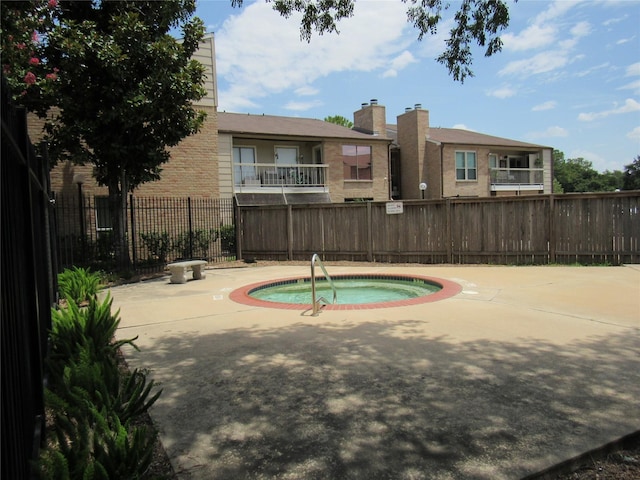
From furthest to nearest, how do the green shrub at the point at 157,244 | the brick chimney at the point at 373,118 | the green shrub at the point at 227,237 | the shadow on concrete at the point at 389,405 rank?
the brick chimney at the point at 373,118
the green shrub at the point at 227,237
the green shrub at the point at 157,244
the shadow on concrete at the point at 389,405

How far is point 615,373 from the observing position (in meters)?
4.19

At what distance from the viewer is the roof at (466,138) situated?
30500 mm

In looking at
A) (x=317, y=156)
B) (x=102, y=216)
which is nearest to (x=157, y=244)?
(x=102, y=216)

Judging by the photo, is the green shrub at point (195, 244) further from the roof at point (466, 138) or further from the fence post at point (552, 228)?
the roof at point (466, 138)

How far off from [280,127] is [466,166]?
43.3 feet

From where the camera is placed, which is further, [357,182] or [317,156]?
[357,182]

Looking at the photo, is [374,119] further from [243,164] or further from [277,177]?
[243,164]

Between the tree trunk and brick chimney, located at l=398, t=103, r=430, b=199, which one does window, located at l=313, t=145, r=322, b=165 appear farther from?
the tree trunk

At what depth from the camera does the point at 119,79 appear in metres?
11.3

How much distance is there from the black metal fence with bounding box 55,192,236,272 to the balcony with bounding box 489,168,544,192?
67.9 ft

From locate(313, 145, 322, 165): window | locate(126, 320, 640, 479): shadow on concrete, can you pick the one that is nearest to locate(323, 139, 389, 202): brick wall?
locate(313, 145, 322, 165): window

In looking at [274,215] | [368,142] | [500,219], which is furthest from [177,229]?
[368,142]

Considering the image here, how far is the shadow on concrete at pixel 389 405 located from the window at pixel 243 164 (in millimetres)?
18345

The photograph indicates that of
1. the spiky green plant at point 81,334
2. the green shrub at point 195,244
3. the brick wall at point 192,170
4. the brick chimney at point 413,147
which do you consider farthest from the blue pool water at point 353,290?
the brick chimney at point 413,147
